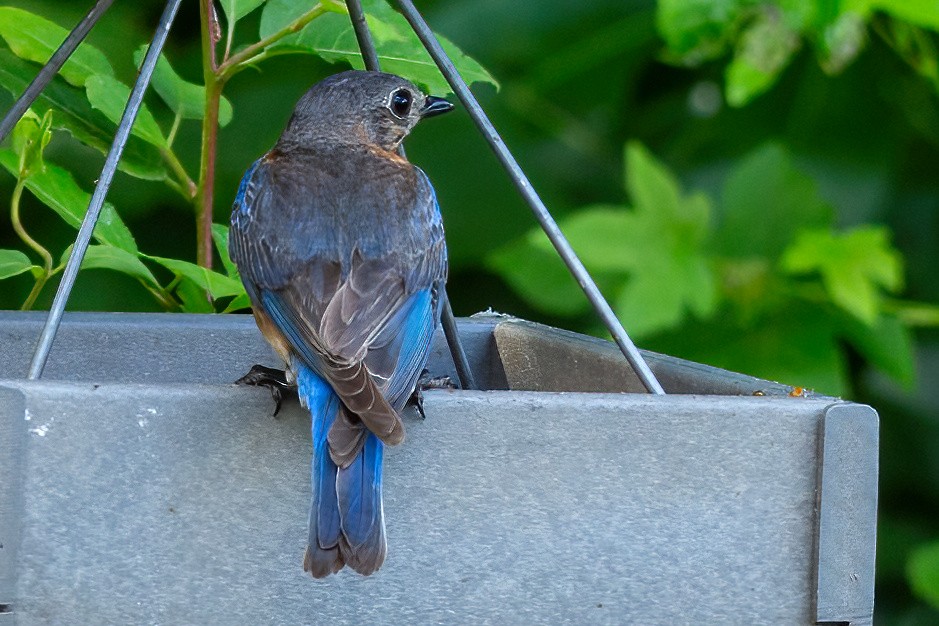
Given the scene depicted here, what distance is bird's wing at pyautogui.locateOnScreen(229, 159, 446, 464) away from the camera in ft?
5.23

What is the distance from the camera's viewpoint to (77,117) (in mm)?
2182

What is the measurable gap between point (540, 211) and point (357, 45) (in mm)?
584

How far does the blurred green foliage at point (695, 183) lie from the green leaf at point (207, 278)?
2.55ft

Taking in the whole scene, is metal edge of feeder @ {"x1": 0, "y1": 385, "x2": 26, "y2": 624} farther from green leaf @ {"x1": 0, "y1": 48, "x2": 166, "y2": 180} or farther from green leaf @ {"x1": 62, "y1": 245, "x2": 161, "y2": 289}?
green leaf @ {"x1": 0, "y1": 48, "x2": 166, "y2": 180}

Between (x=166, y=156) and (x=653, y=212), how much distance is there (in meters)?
1.36

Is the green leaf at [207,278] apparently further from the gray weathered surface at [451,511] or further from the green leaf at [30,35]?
the gray weathered surface at [451,511]

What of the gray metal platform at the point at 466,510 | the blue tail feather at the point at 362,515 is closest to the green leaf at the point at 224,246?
the gray metal platform at the point at 466,510

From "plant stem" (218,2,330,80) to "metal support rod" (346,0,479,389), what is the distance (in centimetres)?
8

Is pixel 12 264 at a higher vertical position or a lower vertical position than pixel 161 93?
lower

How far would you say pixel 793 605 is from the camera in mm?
1497

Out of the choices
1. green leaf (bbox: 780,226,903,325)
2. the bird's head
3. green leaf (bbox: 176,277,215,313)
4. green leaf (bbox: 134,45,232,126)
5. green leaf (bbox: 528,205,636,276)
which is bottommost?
green leaf (bbox: 780,226,903,325)

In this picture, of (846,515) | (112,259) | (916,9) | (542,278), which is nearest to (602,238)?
(542,278)

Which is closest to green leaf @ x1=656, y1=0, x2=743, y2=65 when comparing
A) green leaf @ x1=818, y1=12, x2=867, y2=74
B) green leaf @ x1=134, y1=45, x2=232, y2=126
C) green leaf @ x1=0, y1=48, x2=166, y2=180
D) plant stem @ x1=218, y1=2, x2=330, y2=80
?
green leaf @ x1=818, y1=12, x2=867, y2=74

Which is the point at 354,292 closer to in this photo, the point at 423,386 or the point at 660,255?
the point at 423,386
